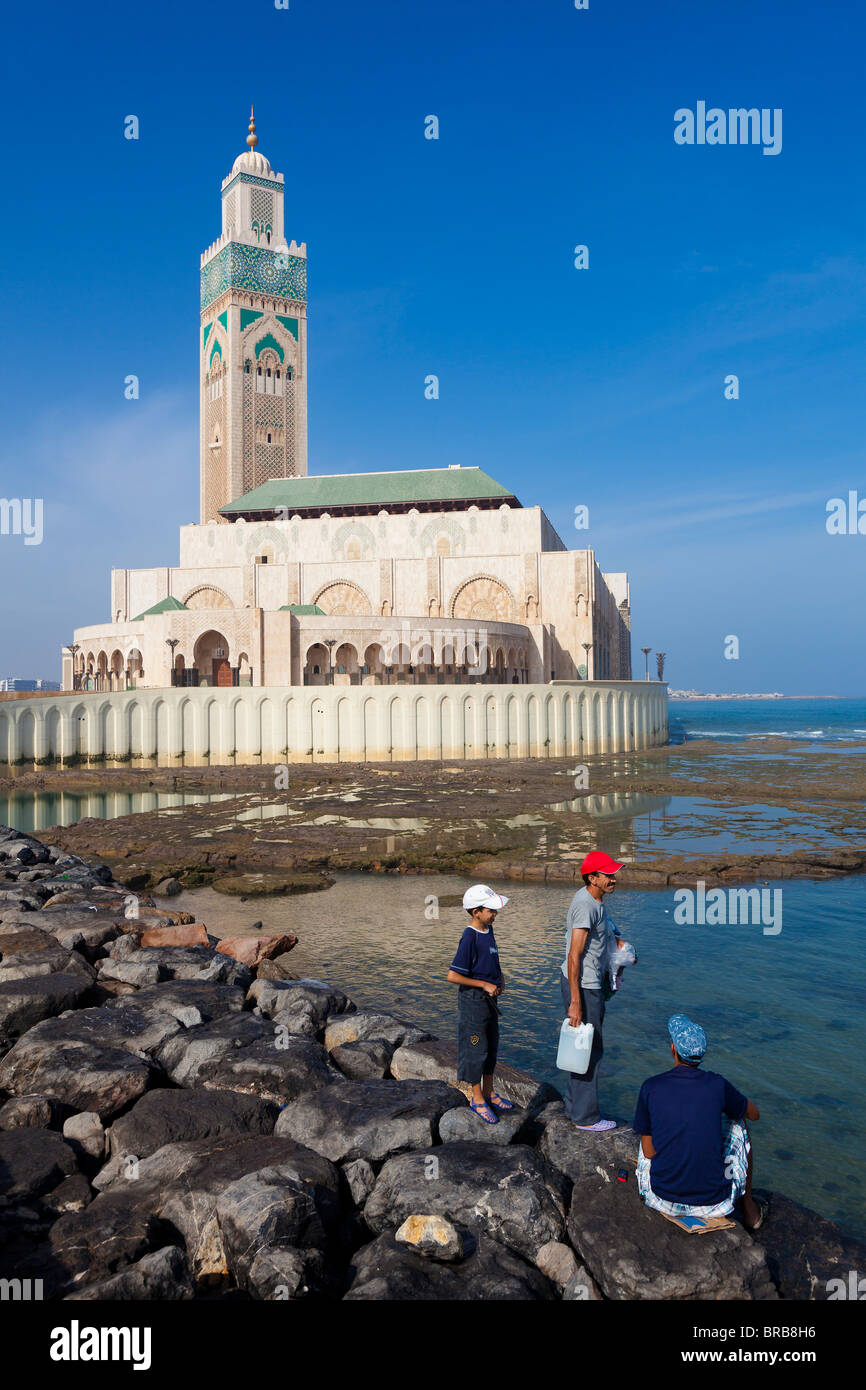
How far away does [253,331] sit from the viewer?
65562mm

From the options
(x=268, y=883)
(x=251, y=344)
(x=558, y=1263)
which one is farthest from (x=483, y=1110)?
(x=251, y=344)

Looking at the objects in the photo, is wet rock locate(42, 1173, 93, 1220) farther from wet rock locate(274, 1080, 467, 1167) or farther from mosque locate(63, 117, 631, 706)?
mosque locate(63, 117, 631, 706)

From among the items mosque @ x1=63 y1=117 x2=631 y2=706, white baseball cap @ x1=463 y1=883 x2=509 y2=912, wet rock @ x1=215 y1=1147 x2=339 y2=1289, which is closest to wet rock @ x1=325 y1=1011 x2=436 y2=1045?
white baseball cap @ x1=463 y1=883 x2=509 y2=912

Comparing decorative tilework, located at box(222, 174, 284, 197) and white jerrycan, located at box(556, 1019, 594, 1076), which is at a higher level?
decorative tilework, located at box(222, 174, 284, 197)

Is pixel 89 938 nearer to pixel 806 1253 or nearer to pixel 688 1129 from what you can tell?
pixel 688 1129

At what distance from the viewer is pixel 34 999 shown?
7.41m

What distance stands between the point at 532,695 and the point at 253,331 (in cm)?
4245

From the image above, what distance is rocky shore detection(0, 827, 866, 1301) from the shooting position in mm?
4113

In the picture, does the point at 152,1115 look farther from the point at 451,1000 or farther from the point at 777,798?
the point at 777,798

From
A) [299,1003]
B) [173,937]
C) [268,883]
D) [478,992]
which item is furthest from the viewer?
[268,883]

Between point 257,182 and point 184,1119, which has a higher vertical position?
point 257,182

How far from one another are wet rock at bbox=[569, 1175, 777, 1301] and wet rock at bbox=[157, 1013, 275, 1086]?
3.37 m

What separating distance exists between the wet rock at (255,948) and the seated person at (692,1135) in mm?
6282

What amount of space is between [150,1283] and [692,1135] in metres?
2.68
